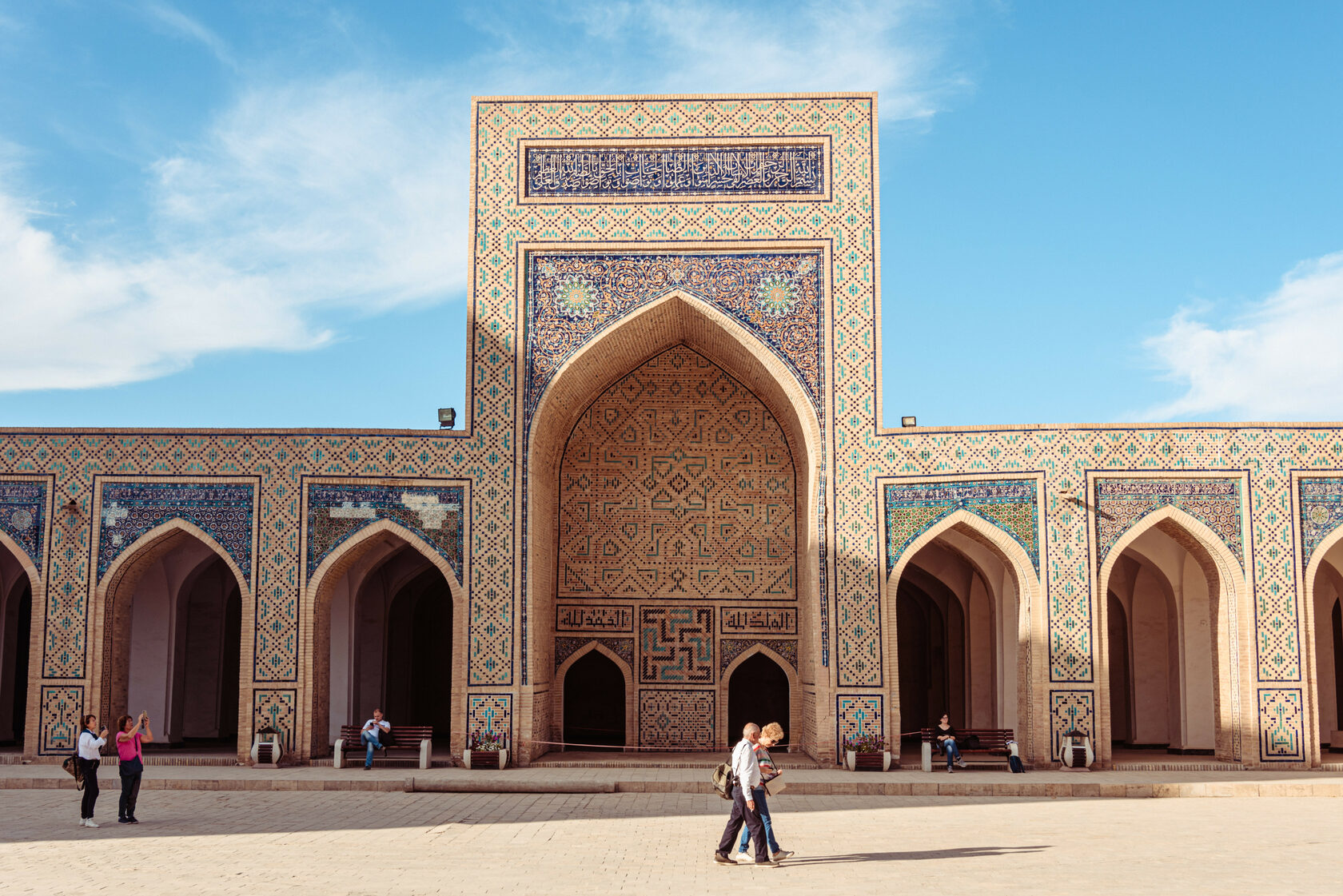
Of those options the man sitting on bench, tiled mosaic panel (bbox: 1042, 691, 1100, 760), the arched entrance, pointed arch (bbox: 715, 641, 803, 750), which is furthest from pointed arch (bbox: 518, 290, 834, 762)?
the arched entrance

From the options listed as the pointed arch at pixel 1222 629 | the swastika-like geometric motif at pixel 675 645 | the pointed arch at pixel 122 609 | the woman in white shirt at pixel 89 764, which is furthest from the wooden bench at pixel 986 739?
the woman in white shirt at pixel 89 764

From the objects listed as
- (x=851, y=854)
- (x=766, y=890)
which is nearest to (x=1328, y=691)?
(x=851, y=854)

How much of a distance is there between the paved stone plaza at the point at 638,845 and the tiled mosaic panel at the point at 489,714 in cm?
206

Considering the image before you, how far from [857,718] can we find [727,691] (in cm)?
224

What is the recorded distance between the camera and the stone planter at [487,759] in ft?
39.5

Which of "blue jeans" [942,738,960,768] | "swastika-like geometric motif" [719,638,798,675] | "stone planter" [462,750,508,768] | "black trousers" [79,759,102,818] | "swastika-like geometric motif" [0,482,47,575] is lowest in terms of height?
"stone planter" [462,750,508,768]

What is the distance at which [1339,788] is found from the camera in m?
10.4

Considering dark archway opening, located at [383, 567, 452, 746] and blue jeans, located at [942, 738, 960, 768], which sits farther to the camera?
dark archway opening, located at [383, 567, 452, 746]

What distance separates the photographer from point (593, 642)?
14.1 m

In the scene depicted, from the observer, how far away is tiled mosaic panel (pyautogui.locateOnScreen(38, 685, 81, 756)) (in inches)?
480

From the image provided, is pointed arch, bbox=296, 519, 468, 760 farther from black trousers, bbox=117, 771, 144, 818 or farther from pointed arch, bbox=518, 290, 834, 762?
black trousers, bbox=117, 771, 144, 818

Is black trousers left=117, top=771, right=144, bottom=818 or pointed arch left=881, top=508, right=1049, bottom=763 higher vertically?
pointed arch left=881, top=508, right=1049, bottom=763

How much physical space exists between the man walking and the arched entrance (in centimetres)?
617

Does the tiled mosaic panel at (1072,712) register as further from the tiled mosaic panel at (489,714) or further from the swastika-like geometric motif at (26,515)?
the swastika-like geometric motif at (26,515)
